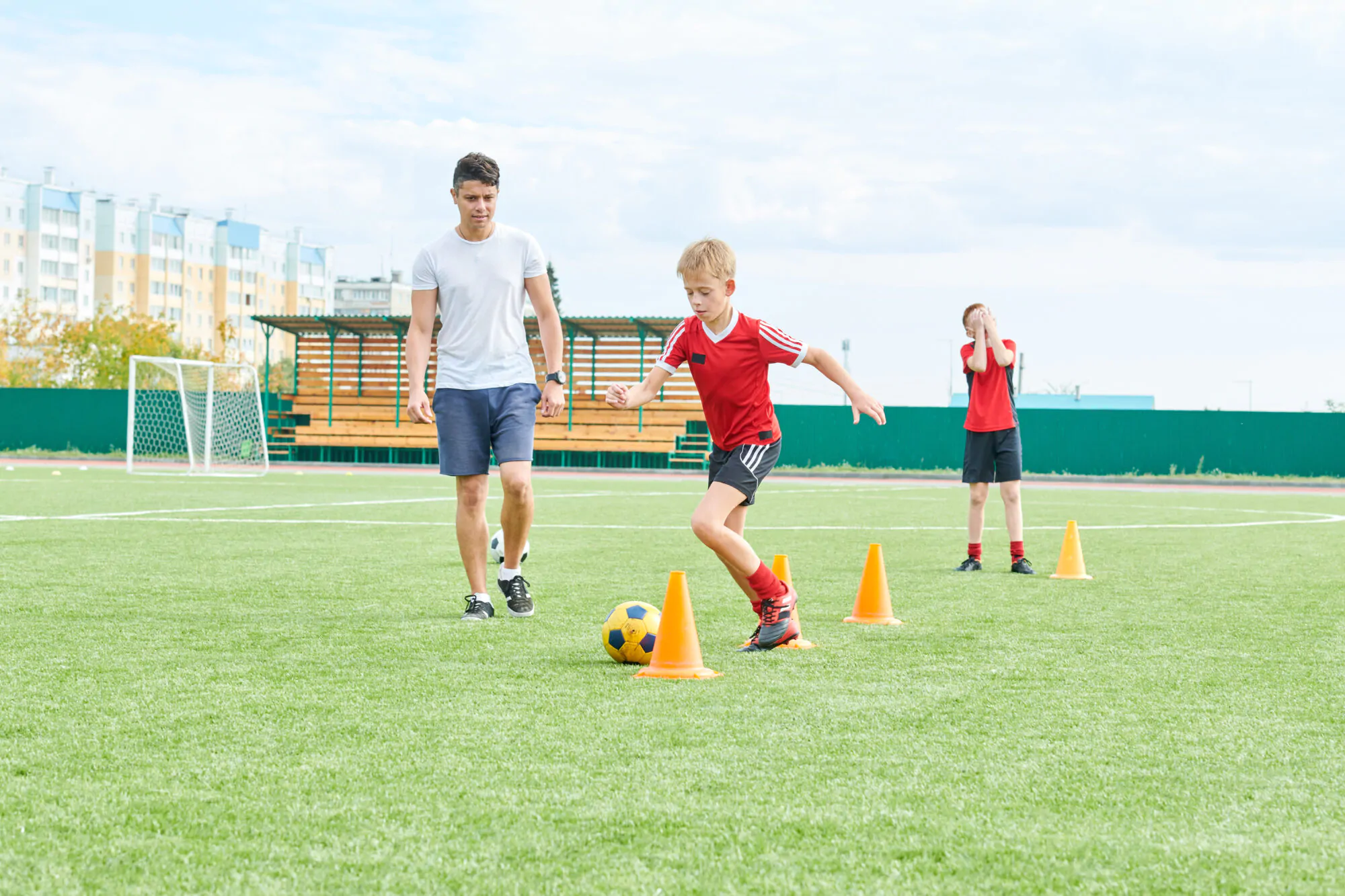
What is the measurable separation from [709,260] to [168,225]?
14277 centimetres

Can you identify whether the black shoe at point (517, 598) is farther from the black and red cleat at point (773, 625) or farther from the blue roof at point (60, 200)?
the blue roof at point (60, 200)

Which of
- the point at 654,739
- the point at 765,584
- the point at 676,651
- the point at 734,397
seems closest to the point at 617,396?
the point at 734,397

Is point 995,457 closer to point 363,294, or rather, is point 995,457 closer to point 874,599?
point 874,599

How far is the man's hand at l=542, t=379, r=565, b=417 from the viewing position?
7008 mm

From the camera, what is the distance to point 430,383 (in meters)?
38.8

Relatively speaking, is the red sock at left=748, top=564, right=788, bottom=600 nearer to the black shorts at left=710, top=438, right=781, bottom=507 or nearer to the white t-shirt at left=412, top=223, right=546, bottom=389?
the black shorts at left=710, top=438, right=781, bottom=507

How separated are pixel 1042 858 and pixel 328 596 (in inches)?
200

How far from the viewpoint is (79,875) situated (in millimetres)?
2820

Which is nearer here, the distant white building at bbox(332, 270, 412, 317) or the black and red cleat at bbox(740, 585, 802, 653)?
the black and red cleat at bbox(740, 585, 802, 653)

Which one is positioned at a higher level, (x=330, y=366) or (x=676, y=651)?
(x=330, y=366)

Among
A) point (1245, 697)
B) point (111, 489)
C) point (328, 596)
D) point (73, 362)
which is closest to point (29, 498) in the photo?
point (111, 489)

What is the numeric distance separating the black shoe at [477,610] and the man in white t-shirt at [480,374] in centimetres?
14

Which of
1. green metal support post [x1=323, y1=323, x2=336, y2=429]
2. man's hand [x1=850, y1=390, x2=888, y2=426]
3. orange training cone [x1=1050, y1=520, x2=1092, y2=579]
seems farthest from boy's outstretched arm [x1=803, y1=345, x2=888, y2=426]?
green metal support post [x1=323, y1=323, x2=336, y2=429]

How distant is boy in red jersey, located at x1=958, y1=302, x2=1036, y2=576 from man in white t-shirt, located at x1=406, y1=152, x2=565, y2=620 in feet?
11.6
